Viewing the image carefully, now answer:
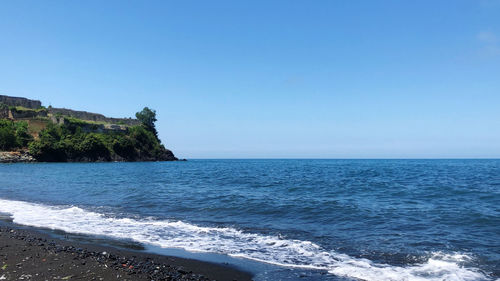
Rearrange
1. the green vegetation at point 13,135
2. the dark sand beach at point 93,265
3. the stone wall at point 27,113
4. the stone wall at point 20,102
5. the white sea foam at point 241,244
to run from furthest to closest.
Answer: the stone wall at point 20,102 < the stone wall at point 27,113 < the green vegetation at point 13,135 < the white sea foam at point 241,244 < the dark sand beach at point 93,265

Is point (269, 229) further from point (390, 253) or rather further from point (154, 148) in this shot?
point (154, 148)

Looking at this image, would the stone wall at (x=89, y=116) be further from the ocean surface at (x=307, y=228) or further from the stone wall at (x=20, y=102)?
the ocean surface at (x=307, y=228)

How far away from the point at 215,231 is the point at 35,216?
31.9 feet

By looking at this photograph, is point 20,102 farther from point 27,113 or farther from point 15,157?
point 15,157

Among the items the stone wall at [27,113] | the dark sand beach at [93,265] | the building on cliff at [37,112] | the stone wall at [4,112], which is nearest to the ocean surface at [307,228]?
the dark sand beach at [93,265]

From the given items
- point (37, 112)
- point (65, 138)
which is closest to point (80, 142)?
point (65, 138)

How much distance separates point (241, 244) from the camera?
1134 cm

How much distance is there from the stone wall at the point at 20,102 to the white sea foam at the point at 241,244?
5498 inches

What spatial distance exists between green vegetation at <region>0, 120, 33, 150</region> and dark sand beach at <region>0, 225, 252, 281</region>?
101m

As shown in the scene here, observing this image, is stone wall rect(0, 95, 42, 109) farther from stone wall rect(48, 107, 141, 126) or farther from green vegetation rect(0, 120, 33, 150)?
green vegetation rect(0, 120, 33, 150)

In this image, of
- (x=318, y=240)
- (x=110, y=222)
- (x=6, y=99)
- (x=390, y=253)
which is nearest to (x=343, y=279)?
(x=390, y=253)

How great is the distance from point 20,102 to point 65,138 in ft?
152

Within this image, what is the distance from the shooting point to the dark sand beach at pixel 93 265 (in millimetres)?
7672

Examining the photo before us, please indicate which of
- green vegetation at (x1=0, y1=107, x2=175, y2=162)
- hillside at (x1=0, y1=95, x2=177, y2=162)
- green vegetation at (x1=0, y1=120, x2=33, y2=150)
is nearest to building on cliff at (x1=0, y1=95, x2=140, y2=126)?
hillside at (x1=0, y1=95, x2=177, y2=162)
